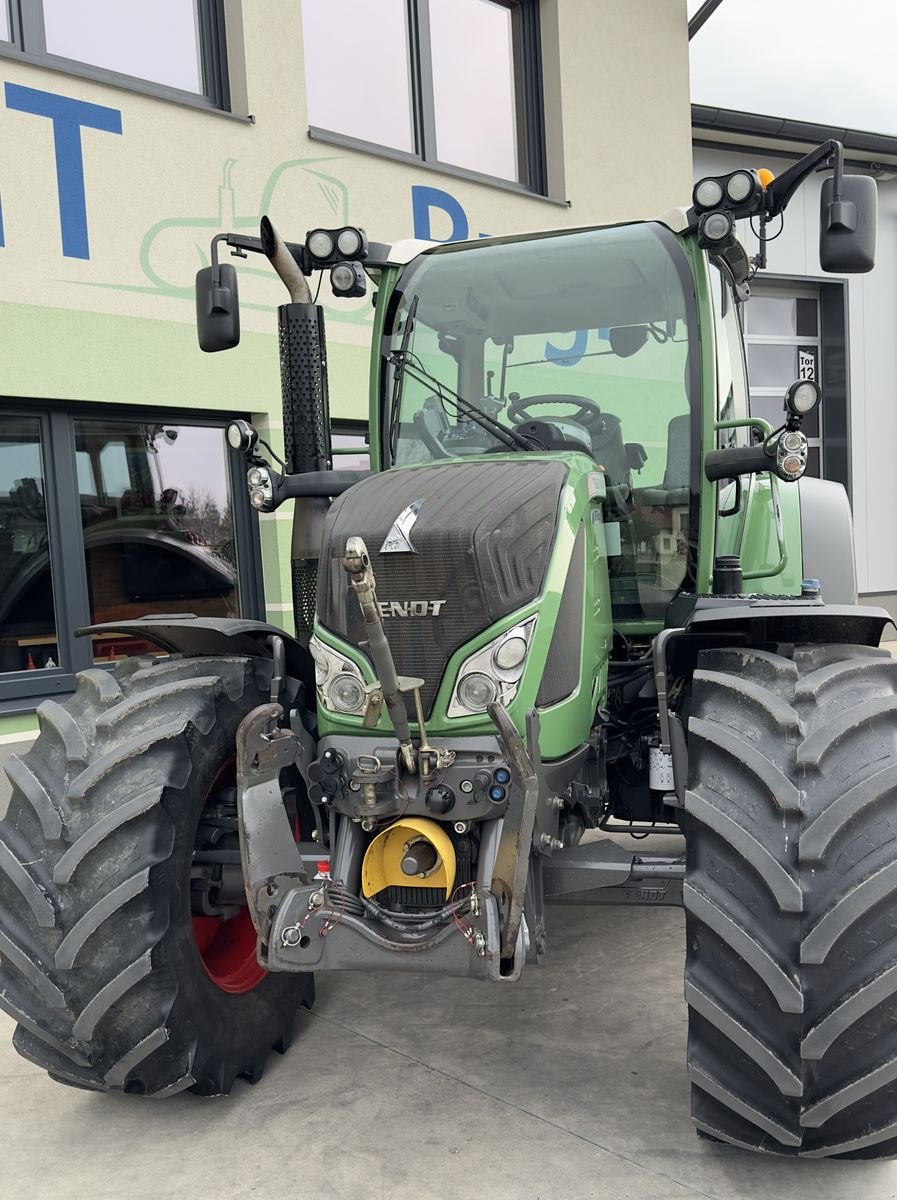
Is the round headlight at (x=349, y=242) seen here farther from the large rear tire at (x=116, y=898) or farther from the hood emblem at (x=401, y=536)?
the large rear tire at (x=116, y=898)

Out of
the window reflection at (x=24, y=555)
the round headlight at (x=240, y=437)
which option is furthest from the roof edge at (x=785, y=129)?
the round headlight at (x=240, y=437)

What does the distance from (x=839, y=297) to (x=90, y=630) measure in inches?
477

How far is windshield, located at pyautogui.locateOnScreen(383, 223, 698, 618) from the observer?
11.9 ft

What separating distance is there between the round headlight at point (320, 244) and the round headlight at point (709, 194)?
1285 millimetres

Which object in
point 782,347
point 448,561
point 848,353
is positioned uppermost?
point 782,347

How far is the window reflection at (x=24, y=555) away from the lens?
19.5 feet

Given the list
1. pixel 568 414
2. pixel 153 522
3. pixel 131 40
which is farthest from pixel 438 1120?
pixel 131 40

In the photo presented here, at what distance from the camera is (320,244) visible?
12.9ft

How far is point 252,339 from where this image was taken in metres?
7.01

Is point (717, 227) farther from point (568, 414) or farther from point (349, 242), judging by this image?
point (349, 242)

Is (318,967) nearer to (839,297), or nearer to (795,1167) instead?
(795,1167)

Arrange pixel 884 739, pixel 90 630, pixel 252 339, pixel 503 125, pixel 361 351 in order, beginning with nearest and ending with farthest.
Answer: pixel 884 739 < pixel 90 630 < pixel 252 339 < pixel 361 351 < pixel 503 125

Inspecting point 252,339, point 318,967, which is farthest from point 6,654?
point 318,967

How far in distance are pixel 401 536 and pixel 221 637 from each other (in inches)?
32.6
